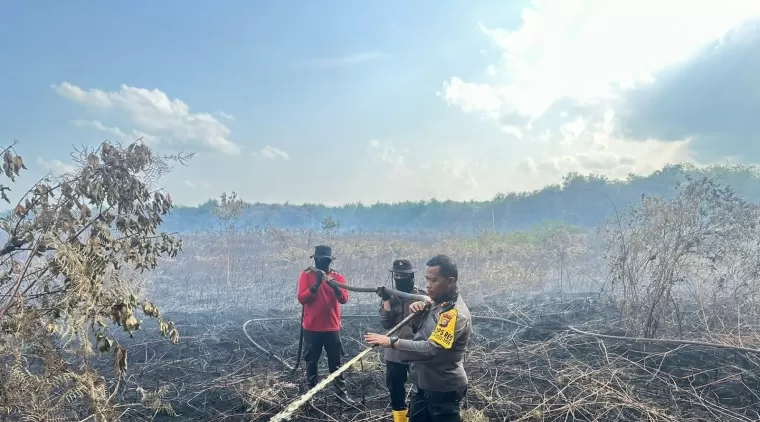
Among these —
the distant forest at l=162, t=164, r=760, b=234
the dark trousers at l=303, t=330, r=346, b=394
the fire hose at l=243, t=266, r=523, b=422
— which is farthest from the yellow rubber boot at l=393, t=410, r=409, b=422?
the distant forest at l=162, t=164, r=760, b=234

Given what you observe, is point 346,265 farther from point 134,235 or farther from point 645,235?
point 134,235

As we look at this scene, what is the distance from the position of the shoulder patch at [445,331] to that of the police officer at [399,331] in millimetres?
909

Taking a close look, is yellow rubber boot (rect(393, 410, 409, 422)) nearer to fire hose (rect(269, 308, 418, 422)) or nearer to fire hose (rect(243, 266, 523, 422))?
fire hose (rect(243, 266, 523, 422))

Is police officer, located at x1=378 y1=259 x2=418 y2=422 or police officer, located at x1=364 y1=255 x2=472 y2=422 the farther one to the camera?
police officer, located at x1=378 y1=259 x2=418 y2=422

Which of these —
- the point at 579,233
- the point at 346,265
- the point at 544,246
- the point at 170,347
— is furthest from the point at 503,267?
the point at 170,347

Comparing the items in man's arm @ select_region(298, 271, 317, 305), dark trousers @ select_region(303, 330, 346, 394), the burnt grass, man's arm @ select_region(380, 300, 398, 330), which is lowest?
the burnt grass

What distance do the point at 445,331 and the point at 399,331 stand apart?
1133 millimetres

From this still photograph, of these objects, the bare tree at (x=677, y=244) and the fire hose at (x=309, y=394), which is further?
the bare tree at (x=677, y=244)

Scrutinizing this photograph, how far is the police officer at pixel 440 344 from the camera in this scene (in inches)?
122

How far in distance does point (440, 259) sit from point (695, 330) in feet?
20.7

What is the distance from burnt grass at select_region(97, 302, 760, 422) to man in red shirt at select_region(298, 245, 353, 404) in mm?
411

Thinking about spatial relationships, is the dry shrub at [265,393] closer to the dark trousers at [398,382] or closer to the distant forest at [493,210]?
the dark trousers at [398,382]

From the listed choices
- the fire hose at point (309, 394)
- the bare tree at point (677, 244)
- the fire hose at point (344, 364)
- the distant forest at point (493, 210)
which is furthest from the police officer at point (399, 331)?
the distant forest at point (493, 210)

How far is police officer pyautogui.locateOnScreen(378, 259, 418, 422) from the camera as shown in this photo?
13.3ft
